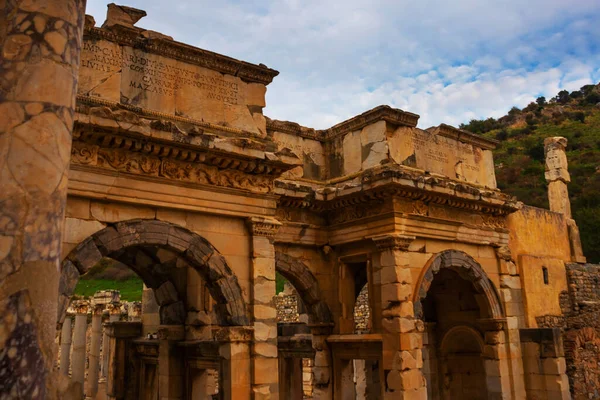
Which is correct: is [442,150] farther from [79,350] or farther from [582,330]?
[79,350]

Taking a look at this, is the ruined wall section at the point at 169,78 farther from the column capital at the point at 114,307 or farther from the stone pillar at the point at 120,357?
the column capital at the point at 114,307

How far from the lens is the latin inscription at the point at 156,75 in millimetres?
7020

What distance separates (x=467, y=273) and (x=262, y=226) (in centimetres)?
526

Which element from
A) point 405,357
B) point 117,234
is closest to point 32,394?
Answer: point 117,234

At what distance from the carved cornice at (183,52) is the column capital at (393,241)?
3.36 metres

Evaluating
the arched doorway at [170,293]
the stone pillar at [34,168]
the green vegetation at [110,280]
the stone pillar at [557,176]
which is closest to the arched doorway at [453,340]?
the stone pillar at [557,176]

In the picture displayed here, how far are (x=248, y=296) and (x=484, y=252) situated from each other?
6101mm

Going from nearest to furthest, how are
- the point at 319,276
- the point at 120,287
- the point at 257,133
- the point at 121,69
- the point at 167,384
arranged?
1. the point at 121,69
2. the point at 257,133
3. the point at 167,384
4. the point at 319,276
5. the point at 120,287

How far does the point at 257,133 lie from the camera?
8180 mm

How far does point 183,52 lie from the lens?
303 inches

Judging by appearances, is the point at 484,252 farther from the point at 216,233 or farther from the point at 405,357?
the point at 216,233

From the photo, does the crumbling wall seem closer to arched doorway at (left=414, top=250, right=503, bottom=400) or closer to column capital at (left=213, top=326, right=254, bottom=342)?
arched doorway at (left=414, top=250, right=503, bottom=400)

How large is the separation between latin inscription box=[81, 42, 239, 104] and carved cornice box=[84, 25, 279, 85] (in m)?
0.12

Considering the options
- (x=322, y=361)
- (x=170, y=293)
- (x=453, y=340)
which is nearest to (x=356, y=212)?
(x=322, y=361)
